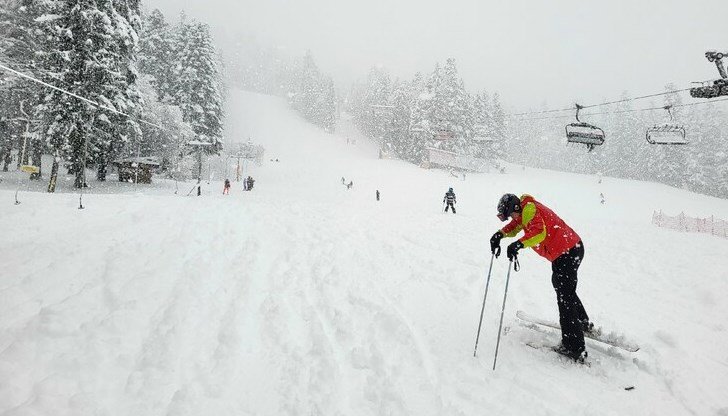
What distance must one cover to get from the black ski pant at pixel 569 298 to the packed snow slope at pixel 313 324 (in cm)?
35

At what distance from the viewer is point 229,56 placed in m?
159

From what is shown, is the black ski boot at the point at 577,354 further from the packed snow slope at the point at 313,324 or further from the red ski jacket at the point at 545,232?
the red ski jacket at the point at 545,232

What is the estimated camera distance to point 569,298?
452cm

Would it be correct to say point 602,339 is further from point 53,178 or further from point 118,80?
point 118,80

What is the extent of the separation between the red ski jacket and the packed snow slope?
140 cm

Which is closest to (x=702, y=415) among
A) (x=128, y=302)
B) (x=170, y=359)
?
Answer: (x=170, y=359)

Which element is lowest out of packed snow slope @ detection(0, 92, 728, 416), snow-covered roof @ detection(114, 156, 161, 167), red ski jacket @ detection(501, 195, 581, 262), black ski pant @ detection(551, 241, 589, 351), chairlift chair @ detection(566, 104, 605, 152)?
packed snow slope @ detection(0, 92, 728, 416)

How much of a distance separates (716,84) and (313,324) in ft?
48.9

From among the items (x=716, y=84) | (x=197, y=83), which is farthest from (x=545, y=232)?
(x=197, y=83)

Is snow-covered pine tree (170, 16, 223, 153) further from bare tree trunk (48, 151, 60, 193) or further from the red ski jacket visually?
the red ski jacket

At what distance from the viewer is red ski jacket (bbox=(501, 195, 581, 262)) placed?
4.38 metres

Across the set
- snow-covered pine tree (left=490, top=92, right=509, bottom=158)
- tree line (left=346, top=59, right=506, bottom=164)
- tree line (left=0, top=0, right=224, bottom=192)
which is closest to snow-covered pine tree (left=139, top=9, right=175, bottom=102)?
tree line (left=0, top=0, right=224, bottom=192)

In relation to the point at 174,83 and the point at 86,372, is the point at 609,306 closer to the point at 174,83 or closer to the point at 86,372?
the point at 86,372

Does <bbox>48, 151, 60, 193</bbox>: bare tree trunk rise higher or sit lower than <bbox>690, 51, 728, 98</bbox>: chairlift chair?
lower
